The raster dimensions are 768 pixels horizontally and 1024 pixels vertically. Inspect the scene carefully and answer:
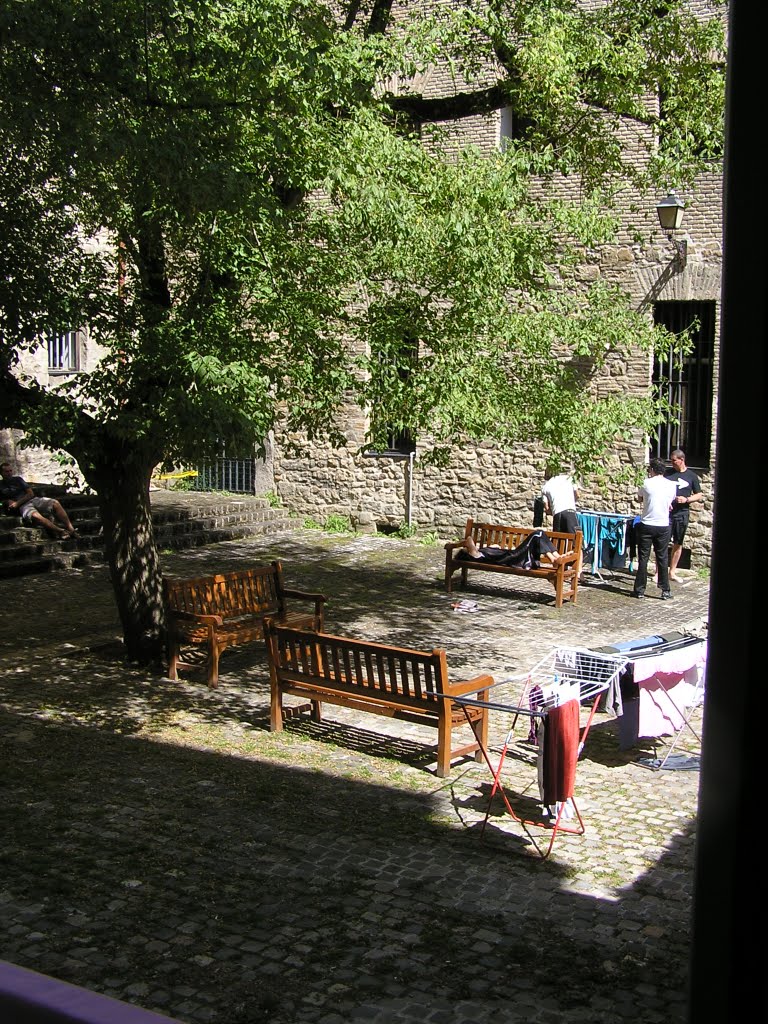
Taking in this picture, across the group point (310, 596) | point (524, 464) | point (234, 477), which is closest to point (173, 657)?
point (310, 596)

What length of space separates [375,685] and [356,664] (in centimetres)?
21

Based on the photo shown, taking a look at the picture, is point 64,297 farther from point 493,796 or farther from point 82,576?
point 82,576

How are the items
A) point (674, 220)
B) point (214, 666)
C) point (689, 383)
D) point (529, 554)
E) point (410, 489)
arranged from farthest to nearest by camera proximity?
point (410, 489)
point (689, 383)
point (674, 220)
point (529, 554)
point (214, 666)

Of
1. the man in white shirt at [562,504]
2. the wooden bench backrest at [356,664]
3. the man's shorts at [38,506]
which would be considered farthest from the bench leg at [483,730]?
the man's shorts at [38,506]

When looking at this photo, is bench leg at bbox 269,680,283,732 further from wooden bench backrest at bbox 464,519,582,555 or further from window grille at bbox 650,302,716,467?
window grille at bbox 650,302,716,467

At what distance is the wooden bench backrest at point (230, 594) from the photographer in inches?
401

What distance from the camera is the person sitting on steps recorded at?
15445 millimetres

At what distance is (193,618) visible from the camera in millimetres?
9844

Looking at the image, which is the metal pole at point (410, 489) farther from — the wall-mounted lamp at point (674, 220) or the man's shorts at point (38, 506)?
the man's shorts at point (38, 506)

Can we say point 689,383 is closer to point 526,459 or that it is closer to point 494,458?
point 526,459

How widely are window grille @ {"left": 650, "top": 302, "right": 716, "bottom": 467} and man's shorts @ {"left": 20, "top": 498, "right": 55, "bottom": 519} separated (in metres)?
8.58

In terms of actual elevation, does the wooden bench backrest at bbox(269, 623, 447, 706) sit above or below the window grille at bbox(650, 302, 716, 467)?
below

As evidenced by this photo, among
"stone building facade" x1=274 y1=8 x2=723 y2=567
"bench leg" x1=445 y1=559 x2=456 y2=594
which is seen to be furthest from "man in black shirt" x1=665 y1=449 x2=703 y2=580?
"bench leg" x1=445 y1=559 x2=456 y2=594

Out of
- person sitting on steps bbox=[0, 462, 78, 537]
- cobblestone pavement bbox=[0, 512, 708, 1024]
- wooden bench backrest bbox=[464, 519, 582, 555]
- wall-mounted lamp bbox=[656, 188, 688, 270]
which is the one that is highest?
wall-mounted lamp bbox=[656, 188, 688, 270]
